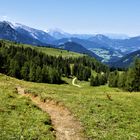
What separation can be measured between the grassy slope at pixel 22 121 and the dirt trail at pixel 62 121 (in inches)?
31.7

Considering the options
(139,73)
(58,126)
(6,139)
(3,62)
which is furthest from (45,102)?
(3,62)

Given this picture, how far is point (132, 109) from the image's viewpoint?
39750 mm

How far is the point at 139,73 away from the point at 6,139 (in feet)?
298

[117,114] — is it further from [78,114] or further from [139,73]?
[139,73]

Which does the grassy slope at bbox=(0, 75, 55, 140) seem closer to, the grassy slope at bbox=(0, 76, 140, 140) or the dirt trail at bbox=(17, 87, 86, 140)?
the dirt trail at bbox=(17, 87, 86, 140)

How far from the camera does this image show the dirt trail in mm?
27609

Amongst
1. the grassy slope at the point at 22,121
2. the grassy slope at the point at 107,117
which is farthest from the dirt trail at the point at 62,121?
the grassy slope at the point at 22,121

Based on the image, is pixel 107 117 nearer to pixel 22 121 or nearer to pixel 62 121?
pixel 62 121

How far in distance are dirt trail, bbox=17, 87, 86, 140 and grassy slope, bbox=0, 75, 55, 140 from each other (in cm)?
80

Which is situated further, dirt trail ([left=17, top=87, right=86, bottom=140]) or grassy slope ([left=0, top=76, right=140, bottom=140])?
grassy slope ([left=0, top=76, right=140, bottom=140])

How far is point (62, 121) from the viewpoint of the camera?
106 ft

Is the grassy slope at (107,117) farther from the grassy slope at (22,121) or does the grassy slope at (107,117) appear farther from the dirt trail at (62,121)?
the grassy slope at (22,121)

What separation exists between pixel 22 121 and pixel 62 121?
395 cm

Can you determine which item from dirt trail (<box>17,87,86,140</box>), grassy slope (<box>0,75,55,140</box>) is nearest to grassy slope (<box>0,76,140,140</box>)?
dirt trail (<box>17,87,86,140</box>)
